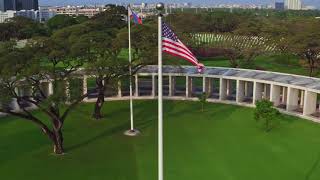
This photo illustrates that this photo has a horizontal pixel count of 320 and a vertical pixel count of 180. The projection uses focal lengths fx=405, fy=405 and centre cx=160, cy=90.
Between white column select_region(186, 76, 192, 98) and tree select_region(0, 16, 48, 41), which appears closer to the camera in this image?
white column select_region(186, 76, 192, 98)

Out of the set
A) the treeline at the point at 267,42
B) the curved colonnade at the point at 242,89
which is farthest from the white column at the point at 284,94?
the treeline at the point at 267,42

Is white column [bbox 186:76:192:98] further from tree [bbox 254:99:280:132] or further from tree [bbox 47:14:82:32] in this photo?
tree [bbox 47:14:82:32]

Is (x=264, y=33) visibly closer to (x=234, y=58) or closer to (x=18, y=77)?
(x=234, y=58)

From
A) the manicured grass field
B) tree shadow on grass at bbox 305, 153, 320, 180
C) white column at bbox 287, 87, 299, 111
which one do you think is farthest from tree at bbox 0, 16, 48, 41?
tree shadow on grass at bbox 305, 153, 320, 180

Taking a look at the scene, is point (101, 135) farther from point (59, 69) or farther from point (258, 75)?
point (258, 75)

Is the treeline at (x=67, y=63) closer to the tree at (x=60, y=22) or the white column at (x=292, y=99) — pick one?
the white column at (x=292, y=99)

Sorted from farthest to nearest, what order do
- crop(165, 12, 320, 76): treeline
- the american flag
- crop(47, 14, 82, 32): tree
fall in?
crop(47, 14, 82, 32): tree → crop(165, 12, 320, 76): treeline → the american flag

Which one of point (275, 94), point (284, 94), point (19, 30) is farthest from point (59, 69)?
point (19, 30)

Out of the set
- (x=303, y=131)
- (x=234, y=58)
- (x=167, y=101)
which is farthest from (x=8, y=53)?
(x=234, y=58)
